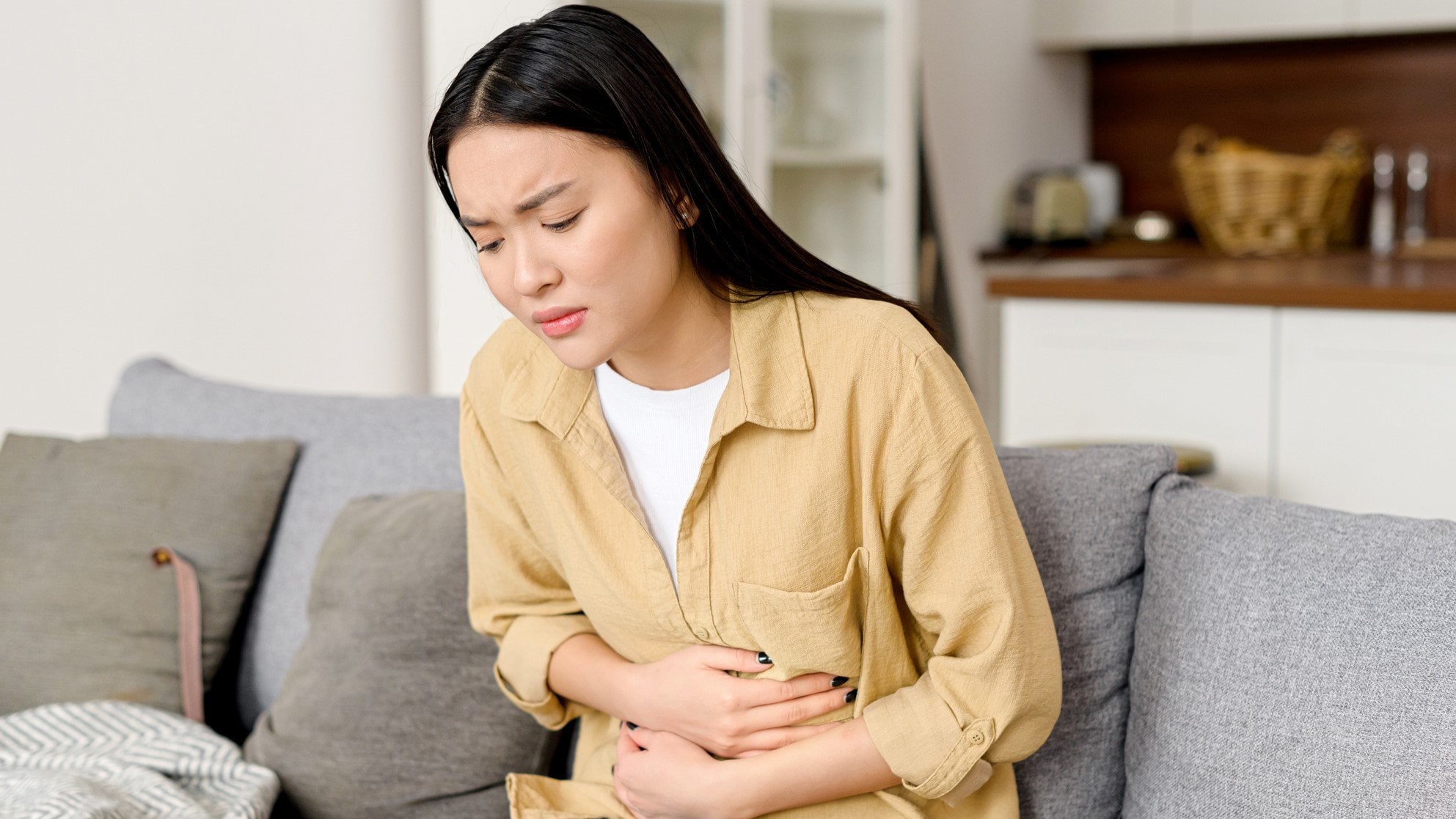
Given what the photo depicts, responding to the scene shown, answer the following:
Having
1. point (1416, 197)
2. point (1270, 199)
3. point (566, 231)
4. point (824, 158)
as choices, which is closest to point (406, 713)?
point (566, 231)

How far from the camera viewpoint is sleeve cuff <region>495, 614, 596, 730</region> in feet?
4.03

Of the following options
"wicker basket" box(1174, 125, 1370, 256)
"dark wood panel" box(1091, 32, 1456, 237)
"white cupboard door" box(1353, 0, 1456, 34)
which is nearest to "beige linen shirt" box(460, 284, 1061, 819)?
"wicker basket" box(1174, 125, 1370, 256)

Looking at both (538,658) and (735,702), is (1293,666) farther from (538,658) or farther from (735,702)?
(538,658)

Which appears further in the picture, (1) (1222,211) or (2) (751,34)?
(1) (1222,211)

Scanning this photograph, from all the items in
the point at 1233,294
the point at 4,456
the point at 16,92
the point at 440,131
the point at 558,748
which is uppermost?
the point at 16,92

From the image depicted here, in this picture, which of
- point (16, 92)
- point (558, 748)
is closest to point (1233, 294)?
point (558, 748)

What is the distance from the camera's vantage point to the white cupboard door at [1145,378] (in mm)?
2605

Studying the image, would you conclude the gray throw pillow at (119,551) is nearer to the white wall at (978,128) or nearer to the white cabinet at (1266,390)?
the white cabinet at (1266,390)

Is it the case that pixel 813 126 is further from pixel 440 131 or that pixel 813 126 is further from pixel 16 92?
pixel 440 131

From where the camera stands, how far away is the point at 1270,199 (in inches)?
135

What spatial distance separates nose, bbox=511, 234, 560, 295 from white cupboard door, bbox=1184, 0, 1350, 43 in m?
3.23

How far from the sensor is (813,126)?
3168 millimetres

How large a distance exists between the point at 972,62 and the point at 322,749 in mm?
3025

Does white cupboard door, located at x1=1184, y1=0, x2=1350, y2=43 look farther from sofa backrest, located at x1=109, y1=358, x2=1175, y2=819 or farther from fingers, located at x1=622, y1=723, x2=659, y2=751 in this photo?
fingers, located at x1=622, y1=723, x2=659, y2=751
